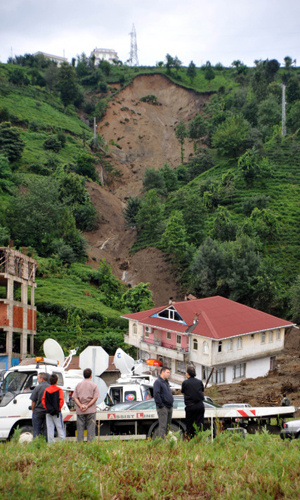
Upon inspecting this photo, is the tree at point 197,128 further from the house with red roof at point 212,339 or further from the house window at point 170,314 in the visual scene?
the house window at point 170,314

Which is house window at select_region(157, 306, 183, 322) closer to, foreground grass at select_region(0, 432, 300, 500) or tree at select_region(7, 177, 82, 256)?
tree at select_region(7, 177, 82, 256)

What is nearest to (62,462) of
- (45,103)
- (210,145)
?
(210,145)

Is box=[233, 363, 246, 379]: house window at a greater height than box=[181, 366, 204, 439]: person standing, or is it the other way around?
box=[181, 366, 204, 439]: person standing

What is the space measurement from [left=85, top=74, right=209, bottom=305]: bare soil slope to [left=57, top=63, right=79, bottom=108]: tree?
886 centimetres

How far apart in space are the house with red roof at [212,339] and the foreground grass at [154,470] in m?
26.7

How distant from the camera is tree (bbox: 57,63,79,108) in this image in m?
109

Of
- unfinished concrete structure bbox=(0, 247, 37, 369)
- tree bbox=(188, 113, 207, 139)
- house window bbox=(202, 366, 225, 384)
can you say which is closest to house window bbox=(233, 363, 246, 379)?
house window bbox=(202, 366, 225, 384)

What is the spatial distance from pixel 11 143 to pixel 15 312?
50.7 metres

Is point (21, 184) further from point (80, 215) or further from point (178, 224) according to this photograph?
point (178, 224)

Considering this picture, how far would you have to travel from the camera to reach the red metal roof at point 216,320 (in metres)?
36.2

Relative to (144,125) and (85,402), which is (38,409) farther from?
(144,125)

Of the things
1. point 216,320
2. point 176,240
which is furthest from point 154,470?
point 176,240

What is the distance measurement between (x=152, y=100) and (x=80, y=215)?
58840 millimetres

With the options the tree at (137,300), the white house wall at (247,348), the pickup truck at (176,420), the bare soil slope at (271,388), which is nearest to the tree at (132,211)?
the tree at (137,300)
